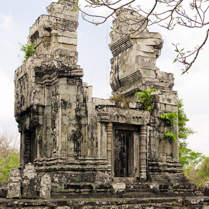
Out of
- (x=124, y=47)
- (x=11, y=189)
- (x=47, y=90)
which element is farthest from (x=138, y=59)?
(x=11, y=189)

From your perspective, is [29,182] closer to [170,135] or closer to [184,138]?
[170,135]

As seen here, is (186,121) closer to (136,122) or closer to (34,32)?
(136,122)

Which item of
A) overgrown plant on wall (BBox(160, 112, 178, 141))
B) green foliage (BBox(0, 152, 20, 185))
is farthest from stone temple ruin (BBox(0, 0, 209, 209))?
green foliage (BBox(0, 152, 20, 185))

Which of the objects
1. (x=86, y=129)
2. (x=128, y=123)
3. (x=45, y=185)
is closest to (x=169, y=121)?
(x=128, y=123)

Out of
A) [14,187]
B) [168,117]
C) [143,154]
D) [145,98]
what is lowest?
[14,187]

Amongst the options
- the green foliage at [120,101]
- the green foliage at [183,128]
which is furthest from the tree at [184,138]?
the green foliage at [120,101]

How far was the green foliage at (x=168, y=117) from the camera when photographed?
45.5 feet

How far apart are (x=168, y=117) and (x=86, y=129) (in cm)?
332

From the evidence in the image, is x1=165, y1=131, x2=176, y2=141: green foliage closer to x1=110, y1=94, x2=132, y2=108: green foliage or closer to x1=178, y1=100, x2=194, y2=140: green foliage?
x1=110, y1=94, x2=132, y2=108: green foliage

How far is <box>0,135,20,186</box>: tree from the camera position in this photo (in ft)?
78.8

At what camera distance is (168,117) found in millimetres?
13898

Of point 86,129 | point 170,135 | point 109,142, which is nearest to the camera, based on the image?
point 86,129

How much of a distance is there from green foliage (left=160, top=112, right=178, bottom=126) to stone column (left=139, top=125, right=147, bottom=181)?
3.15 ft

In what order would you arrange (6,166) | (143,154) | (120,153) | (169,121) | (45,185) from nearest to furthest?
(45,185) < (143,154) < (169,121) < (120,153) < (6,166)
